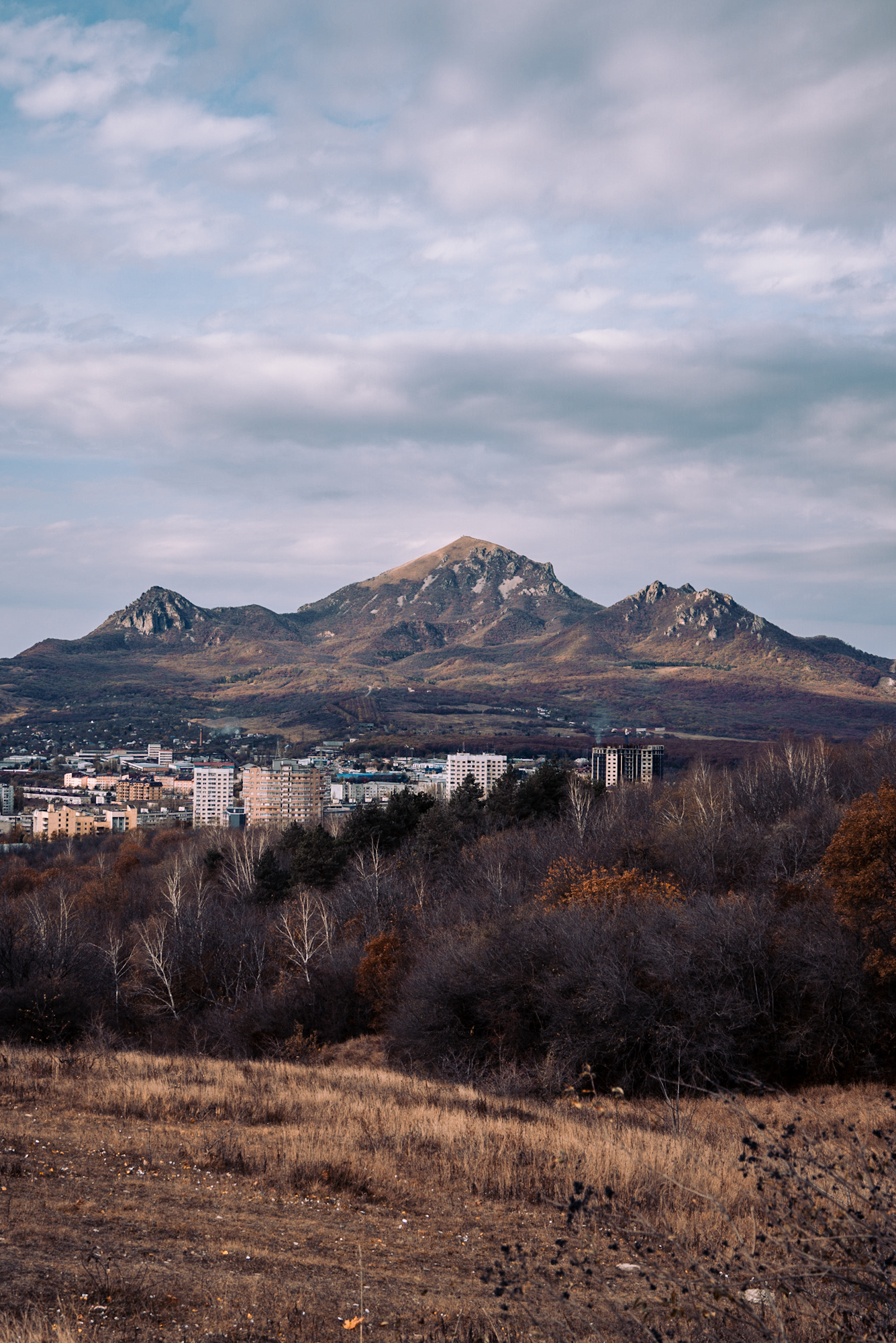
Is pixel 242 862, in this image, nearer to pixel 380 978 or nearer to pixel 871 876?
pixel 380 978

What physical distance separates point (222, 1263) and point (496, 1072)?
47.1ft

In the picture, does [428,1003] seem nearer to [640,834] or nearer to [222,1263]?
[222,1263]

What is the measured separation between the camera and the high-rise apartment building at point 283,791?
433ft

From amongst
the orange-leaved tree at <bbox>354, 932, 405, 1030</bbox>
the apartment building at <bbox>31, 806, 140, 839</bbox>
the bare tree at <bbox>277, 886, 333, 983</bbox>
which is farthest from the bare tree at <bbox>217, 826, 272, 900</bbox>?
the apartment building at <bbox>31, 806, 140, 839</bbox>

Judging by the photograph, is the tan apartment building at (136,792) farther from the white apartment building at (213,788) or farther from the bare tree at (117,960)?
the bare tree at (117,960)

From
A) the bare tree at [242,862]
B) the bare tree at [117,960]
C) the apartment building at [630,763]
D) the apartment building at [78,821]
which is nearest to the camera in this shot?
the bare tree at [117,960]

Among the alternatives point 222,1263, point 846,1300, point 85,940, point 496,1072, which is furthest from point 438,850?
point 846,1300

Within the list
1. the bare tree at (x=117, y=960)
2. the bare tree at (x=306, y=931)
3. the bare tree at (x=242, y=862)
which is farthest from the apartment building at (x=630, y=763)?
the bare tree at (x=117, y=960)

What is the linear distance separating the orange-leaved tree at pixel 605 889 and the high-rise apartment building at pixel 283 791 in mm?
97930

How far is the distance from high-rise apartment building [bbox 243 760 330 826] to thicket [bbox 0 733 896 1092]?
78.5 metres

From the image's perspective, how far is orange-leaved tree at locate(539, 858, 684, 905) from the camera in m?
27.8

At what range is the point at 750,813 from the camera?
52531mm

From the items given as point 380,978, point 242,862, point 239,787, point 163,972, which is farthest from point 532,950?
point 239,787

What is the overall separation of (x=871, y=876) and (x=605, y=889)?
29.3 ft
